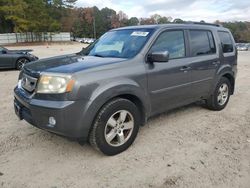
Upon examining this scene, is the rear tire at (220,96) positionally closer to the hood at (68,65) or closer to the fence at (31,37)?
the hood at (68,65)

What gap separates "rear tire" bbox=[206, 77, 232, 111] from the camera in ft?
18.7

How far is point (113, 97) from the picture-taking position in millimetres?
3730

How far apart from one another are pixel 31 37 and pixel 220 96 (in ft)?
187

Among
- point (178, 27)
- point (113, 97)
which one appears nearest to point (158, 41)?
point (178, 27)

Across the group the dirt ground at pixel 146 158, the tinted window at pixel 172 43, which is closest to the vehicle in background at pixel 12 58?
the dirt ground at pixel 146 158

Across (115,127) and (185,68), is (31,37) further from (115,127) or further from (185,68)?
(115,127)

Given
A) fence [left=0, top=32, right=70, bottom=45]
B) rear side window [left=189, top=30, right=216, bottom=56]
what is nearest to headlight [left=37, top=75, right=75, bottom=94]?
rear side window [left=189, top=30, right=216, bottom=56]

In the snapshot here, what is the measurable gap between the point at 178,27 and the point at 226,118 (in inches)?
78.9

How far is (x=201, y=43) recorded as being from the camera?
5.25 m

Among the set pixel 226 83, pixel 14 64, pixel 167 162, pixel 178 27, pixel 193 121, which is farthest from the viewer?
pixel 14 64

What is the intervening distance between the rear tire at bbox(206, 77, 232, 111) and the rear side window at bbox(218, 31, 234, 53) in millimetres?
614

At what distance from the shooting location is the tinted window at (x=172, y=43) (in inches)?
174

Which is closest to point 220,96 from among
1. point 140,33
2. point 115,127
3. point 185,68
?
point 185,68

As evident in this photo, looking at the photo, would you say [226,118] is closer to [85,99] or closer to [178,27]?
[178,27]
